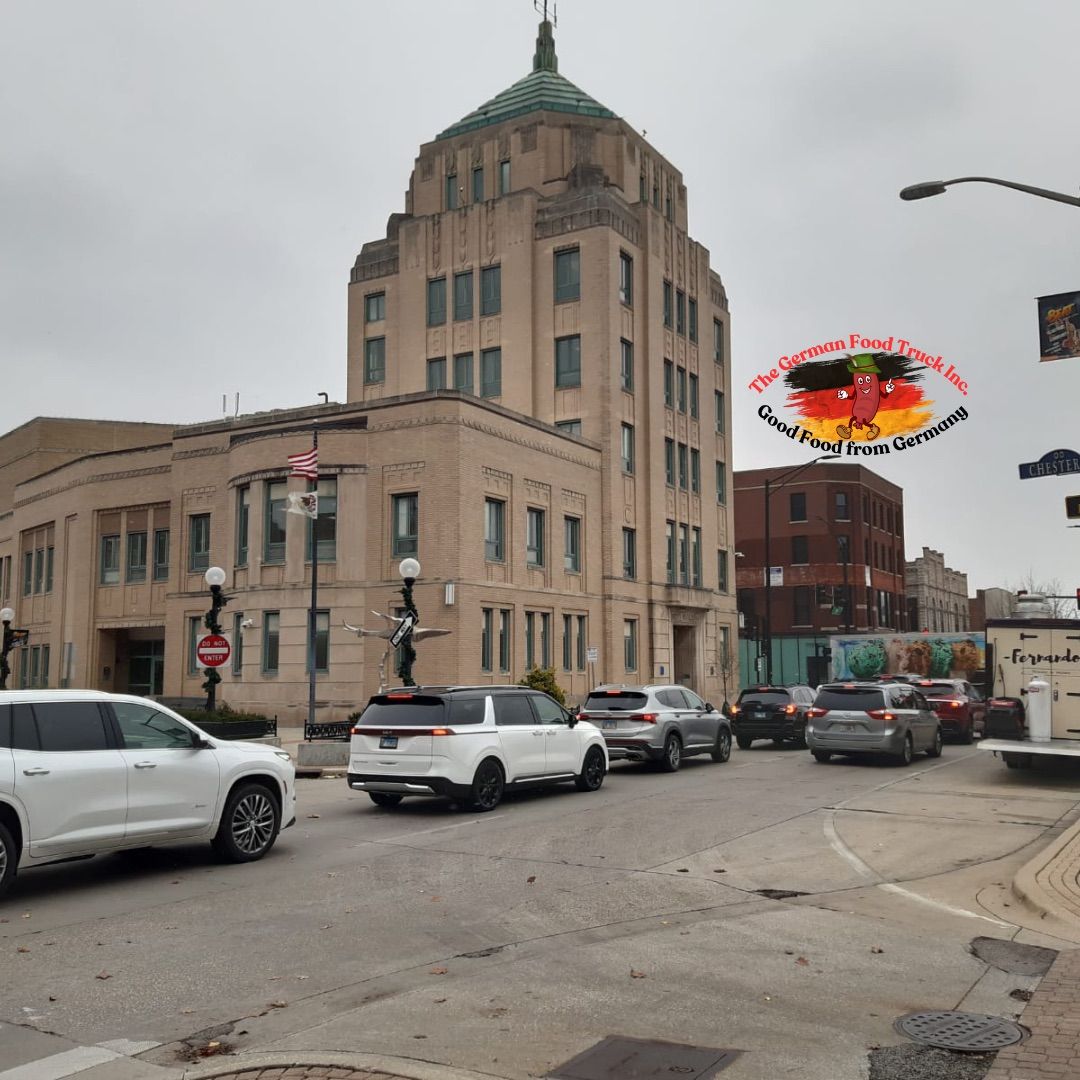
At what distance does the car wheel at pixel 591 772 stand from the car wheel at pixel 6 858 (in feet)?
31.5

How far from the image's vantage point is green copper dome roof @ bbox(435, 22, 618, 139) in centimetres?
5225

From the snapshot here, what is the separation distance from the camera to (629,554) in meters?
45.8

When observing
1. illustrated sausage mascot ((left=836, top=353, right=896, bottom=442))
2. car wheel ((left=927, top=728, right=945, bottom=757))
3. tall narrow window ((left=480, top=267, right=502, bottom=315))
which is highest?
tall narrow window ((left=480, top=267, right=502, bottom=315))

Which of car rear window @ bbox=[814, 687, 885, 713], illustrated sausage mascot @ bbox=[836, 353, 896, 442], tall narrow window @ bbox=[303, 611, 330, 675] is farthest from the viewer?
tall narrow window @ bbox=[303, 611, 330, 675]

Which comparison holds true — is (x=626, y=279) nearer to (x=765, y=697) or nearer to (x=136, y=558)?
(x=136, y=558)

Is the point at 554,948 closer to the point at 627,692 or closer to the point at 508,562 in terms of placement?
the point at 627,692

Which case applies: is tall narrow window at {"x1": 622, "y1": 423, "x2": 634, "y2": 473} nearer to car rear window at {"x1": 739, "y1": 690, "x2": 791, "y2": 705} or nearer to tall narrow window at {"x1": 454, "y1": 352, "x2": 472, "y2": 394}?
tall narrow window at {"x1": 454, "y1": 352, "x2": 472, "y2": 394}

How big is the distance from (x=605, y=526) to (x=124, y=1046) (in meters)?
38.2

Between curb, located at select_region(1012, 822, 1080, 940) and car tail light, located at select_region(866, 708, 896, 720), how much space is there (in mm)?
10537

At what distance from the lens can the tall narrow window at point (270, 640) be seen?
37.4 metres

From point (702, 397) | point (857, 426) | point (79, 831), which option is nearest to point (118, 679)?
point (702, 397)

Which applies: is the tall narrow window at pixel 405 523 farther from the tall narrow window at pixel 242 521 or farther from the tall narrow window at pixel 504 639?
the tall narrow window at pixel 242 521

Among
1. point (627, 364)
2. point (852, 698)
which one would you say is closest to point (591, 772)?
point (852, 698)

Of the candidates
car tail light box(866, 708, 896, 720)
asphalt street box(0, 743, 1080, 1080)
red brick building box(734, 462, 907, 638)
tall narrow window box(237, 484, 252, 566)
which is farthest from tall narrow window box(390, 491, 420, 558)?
red brick building box(734, 462, 907, 638)
